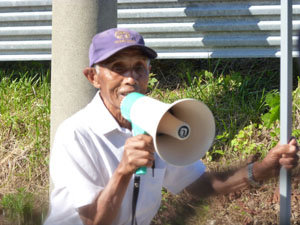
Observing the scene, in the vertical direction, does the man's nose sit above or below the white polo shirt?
above

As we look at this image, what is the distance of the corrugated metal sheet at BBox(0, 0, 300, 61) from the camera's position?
569 centimetres

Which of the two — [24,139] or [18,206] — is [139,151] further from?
[24,139]

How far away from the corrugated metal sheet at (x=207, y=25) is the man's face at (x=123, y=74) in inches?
113

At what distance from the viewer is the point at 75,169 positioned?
2850mm

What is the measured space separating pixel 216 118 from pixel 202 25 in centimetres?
84

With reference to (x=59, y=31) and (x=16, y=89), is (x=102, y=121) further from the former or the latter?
(x=16, y=89)

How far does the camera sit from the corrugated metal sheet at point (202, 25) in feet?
18.7

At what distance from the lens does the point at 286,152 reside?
3035 mm

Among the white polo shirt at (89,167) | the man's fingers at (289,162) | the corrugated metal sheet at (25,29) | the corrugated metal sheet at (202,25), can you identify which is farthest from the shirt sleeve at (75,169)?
the corrugated metal sheet at (25,29)

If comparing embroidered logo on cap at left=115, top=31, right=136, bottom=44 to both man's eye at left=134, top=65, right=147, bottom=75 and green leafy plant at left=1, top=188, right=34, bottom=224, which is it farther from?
green leafy plant at left=1, top=188, right=34, bottom=224

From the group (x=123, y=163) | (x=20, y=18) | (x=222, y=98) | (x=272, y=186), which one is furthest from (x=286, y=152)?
(x=20, y=18)

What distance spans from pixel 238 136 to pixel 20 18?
7.98 ft

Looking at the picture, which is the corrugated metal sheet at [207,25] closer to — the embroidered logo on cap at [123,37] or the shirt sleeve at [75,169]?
the embroidered logo on cap at [123,37]

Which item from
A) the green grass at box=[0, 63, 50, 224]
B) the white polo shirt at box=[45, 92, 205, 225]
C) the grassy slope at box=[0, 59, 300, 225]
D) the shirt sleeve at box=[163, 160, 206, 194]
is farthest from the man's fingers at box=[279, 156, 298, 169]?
the green grass at box=[0, 63, 50, 224]
